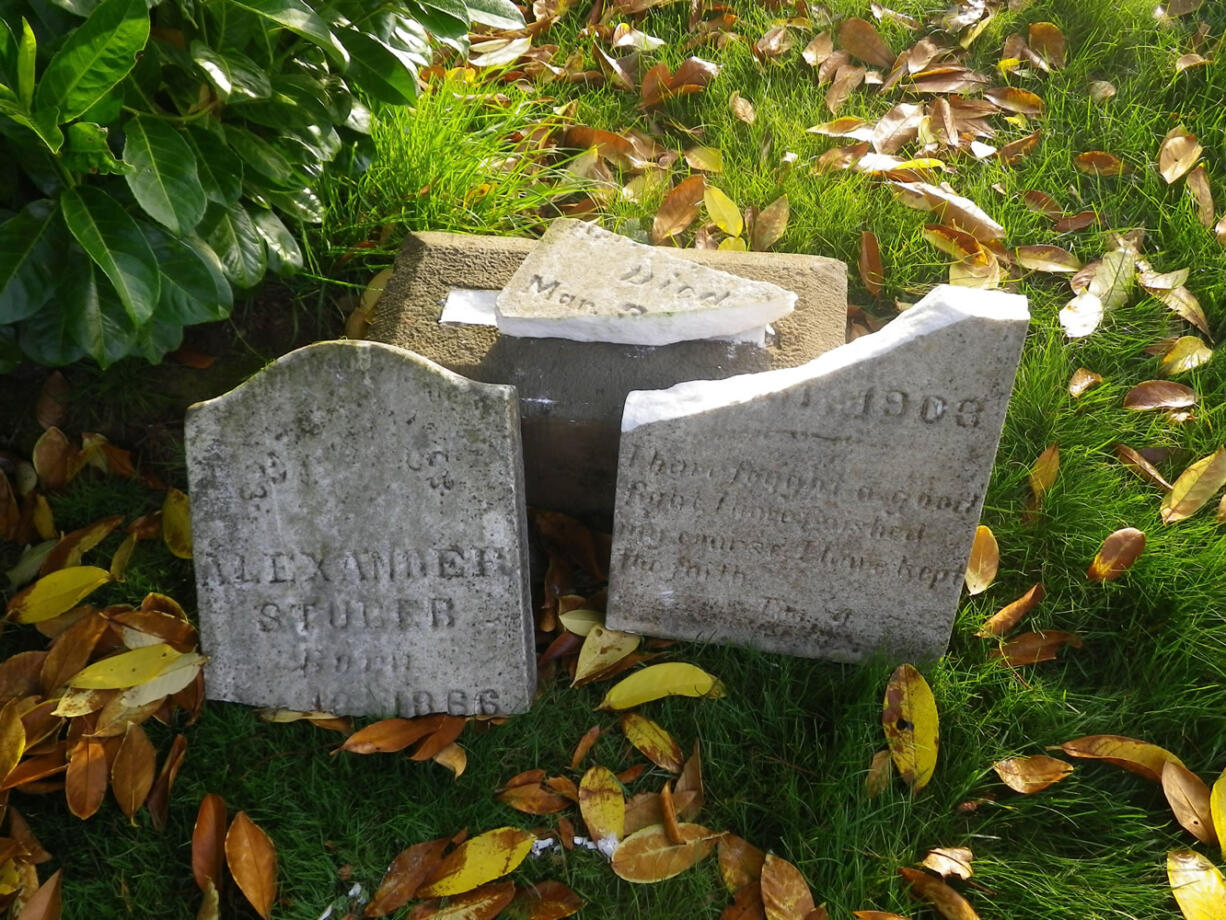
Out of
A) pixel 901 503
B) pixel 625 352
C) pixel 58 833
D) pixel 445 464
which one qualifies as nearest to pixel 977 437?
pixel 901 503

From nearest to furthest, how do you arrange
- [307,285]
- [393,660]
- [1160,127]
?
[393,660], [307,285], [1160,127]

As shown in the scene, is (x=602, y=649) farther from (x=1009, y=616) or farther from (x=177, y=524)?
(x=177, y=524)

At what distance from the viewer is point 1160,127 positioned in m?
3.39

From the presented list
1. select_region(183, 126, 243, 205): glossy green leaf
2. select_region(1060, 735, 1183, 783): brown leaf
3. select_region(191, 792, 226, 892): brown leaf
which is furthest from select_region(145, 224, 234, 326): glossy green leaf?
select_region(1060, 735, 1183, 783): brown leaf

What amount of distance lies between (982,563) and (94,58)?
6.45 ft

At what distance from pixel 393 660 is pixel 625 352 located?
0.79 metres

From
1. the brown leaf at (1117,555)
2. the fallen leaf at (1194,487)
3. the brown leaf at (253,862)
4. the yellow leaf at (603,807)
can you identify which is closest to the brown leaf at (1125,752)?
the brown leaf at (1117,555)

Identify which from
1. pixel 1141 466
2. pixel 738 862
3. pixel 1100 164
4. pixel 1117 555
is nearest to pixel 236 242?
pixel 738 862

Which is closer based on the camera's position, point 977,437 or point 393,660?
point 977,437

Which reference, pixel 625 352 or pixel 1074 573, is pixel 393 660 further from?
pixel 1074 573

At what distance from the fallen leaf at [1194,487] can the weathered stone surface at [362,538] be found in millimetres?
1482

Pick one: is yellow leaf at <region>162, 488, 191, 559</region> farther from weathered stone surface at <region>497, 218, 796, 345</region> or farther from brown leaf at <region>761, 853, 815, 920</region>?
brown leaf at <region>761, 853, 815, 920</region>

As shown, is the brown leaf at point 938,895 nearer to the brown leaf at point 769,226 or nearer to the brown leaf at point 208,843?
the brown leaf at point 208,843

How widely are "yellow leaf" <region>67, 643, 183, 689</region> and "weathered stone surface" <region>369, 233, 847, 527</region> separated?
2.62 ft
